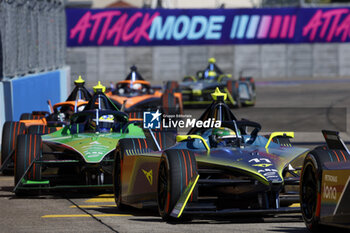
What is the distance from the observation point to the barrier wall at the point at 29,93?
1916cm

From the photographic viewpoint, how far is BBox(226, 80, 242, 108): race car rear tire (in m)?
29.5

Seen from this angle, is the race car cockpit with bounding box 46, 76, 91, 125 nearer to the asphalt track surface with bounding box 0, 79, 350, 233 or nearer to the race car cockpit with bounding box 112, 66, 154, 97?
the asphalt track surface with bounding box 0, 79, 350, 233

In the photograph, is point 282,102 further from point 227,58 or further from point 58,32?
point 227,58

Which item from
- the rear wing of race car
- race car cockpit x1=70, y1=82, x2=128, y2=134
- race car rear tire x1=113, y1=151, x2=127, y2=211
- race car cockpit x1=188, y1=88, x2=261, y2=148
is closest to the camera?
the rear wing of race car

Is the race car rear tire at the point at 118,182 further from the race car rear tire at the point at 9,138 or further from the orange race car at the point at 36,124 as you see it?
the race car rear tire at the point at 9,138

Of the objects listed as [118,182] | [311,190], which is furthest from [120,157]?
[311,190]

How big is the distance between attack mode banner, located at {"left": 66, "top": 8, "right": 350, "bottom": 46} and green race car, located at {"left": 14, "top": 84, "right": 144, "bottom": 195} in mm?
31645

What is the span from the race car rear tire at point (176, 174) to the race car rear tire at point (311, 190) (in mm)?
1177

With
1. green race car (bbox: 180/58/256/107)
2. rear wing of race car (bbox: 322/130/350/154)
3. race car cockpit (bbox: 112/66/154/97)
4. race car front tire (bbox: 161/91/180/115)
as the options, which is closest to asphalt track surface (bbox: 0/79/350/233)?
rear wing of race car (bbox: 322/130/350/154)

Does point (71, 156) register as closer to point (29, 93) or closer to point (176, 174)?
point (176, 174)

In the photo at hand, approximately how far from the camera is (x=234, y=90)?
29.6 meters

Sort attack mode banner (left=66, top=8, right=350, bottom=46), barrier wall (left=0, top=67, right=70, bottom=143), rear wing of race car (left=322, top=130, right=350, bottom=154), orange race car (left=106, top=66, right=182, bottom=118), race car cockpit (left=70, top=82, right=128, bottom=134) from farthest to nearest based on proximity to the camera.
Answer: attack mode banner (left=66, top=8, right=350, bottom=46) → orange race car (left=106, top=66, right=182, bottom=118) → barrier wall (left=0, top=67, right=70, bottom=143) → race car cockpit (left=70, top=82, right=128, bottom=134) → rear wing of race car (left=322, top=130, right=350, bottom=154)

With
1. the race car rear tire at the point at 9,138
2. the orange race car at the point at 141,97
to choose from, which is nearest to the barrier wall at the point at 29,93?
the orange race car at the point at 141,97

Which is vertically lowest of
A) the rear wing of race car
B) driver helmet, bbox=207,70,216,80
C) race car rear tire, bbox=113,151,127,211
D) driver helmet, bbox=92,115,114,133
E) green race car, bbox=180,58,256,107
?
green race car, bbox=180,58,256,107
